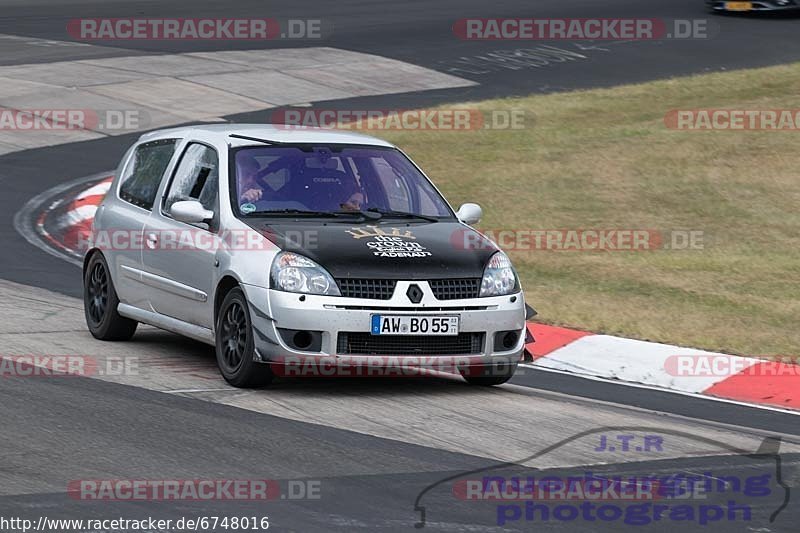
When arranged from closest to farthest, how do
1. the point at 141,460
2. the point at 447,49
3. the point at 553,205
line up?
the point at 141,460
the point at 553,205
the point at 447,49

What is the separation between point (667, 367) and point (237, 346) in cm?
320

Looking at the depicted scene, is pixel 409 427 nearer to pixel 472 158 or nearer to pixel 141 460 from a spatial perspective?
pixel 141 460

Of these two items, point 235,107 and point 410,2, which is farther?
point 410,2

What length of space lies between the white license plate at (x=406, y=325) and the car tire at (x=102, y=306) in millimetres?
2696

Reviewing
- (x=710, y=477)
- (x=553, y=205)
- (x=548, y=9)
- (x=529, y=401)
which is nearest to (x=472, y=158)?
(x=553, y=205)

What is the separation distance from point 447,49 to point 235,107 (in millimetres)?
7068

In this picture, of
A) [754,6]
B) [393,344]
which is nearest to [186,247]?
[393,344]

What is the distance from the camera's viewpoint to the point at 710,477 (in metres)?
7.44

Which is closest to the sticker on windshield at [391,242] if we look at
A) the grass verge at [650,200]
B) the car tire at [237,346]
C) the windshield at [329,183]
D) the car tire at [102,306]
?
the windshield at [329,183]

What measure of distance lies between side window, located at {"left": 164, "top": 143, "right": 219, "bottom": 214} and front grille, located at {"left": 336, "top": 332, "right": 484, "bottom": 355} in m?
1.46

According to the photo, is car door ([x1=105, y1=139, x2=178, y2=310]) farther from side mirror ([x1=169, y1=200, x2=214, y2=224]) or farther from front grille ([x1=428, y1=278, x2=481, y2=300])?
front grille ([x1=428, y1=278, x2=481, y2=300])

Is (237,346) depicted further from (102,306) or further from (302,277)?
(102,306)

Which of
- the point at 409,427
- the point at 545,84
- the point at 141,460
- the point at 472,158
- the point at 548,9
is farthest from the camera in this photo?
the point at 548,9

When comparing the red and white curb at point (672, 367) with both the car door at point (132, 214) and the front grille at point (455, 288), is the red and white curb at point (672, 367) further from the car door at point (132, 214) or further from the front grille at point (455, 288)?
the car door at point (132, 214)
